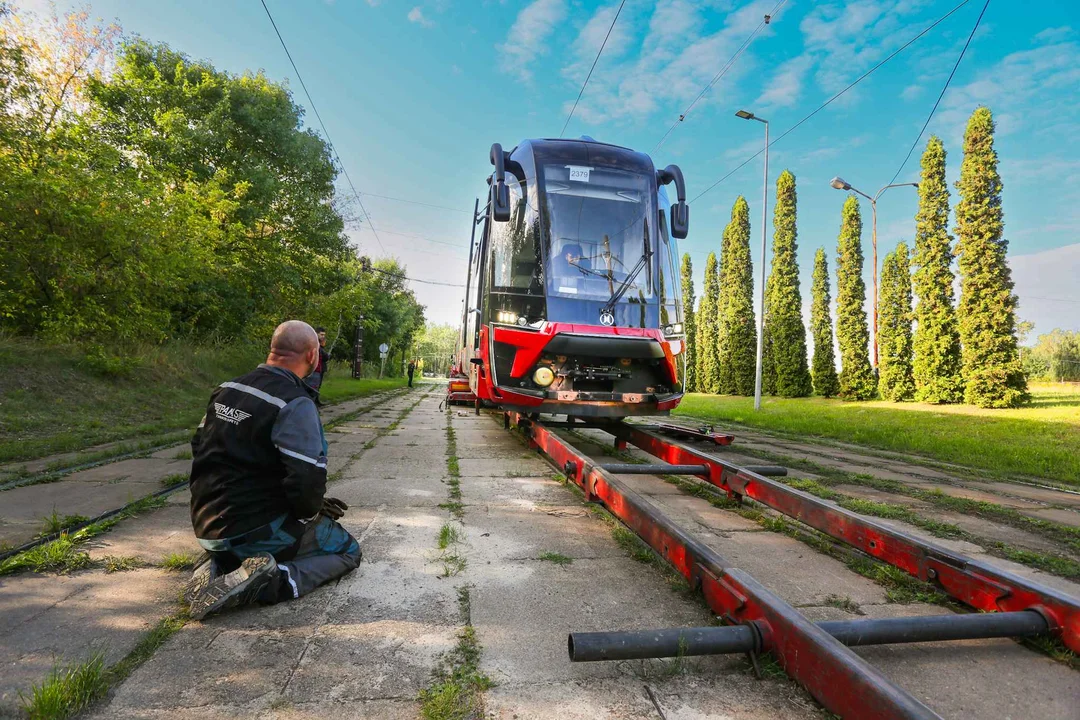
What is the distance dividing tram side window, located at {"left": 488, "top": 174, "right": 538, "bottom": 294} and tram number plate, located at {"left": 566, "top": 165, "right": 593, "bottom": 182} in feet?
A: 1.97

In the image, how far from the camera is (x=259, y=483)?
2438 millimetres

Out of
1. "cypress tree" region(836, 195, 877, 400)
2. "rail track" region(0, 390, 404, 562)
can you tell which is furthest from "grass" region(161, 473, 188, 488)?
"cypress tree" region(836, 195, 877, 400)

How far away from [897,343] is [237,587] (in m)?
27.8

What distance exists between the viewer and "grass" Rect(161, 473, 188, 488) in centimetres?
444

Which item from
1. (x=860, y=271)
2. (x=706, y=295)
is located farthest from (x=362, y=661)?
(x=706, y=295)

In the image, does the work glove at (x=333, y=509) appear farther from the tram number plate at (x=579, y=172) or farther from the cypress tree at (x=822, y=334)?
the cypress tree at (x=822, y=334)

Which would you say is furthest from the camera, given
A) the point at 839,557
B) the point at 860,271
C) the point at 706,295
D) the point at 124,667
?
the point at 706,295

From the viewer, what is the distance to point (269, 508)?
2469 mm

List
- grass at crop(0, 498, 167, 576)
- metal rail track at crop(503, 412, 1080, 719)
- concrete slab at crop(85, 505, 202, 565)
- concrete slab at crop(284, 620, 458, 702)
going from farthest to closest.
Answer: concrete slab at crop(85, 505, 202, 565) → grass at crop(0, 498, 167, 576) → concrete slab at crop(284, 620, 458, 702) → metal rail track at crop(503, 412, 1080, 719)

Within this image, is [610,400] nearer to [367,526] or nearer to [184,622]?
[367,526]

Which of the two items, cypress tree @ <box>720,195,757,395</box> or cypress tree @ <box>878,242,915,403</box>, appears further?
cypress tree @ <box>720,195,757,395</box>

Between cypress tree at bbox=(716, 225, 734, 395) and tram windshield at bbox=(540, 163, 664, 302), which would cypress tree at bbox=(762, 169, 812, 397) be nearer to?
cypress tree at bbox=(716, 225, 734, 395)

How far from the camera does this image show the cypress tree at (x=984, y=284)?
17.8 meters

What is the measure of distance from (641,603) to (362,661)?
47.8 inches
